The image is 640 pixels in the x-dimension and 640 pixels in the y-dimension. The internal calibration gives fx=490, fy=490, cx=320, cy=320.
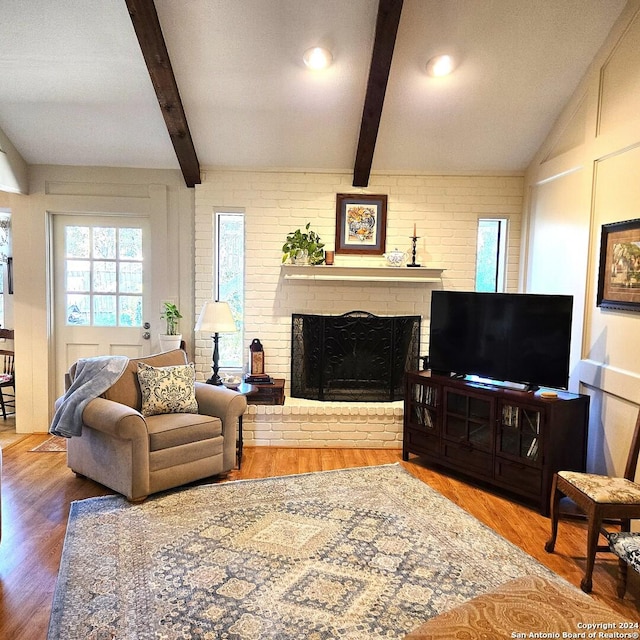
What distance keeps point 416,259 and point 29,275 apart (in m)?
3.40

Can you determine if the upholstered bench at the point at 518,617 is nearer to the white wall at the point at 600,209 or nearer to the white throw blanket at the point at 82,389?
the white wall at the point at 600,209

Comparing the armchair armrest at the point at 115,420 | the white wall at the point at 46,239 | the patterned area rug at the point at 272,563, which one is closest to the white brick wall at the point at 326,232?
the white wall at the point at 46,239

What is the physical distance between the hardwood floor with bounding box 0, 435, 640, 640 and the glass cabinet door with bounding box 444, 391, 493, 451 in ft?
1.08

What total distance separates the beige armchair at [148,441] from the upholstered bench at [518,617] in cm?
203

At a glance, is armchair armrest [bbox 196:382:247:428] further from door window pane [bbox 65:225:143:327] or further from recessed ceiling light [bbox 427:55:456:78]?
recessed ceiling light [bbox 427:55:456:78]

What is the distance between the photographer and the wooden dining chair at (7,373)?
14.9ft

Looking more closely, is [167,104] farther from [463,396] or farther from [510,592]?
[510,592]

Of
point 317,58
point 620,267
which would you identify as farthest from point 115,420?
point 620,267

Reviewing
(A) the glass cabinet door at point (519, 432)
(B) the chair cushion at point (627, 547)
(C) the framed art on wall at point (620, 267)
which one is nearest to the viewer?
(B) the chair cushion at point (627, 547)

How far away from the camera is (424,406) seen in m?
3.78

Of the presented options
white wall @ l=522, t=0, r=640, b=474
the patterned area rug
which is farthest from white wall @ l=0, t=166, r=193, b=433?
white wall @ l=522, t=0, r=640, b=474

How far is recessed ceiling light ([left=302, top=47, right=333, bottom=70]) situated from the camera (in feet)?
10.2

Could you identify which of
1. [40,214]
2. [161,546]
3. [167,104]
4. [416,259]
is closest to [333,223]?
[416,259]

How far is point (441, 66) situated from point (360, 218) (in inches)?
55.6
